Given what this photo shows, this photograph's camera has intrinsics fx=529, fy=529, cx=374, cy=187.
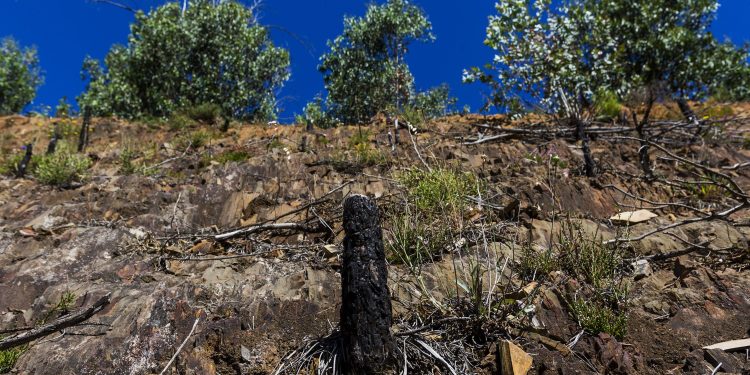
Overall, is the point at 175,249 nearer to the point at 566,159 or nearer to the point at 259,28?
the point at 566,159

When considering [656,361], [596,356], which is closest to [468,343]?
[596,356]

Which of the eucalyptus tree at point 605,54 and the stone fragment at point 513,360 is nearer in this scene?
the stone fragment at point 513,360

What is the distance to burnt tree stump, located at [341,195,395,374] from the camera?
3154mm

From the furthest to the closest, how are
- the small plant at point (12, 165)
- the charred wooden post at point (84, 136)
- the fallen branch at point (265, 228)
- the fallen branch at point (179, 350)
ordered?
the charred wooden post at point (84, 136)
the small plant at point (12, 165)
the fallen branch at point (265, 228)
the fallen branch at point (179, 350)

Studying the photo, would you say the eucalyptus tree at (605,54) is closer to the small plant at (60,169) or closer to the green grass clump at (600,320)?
the green grass clump at (600,320)

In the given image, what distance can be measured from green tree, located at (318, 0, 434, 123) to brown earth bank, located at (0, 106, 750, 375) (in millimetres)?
9621

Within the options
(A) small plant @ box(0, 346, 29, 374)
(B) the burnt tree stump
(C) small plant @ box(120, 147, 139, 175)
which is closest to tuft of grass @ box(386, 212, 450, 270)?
(B) the burnt tree stump

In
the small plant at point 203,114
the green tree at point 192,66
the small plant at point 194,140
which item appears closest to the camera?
the small plant at point 194,140

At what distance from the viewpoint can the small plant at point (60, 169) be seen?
7.69 metres

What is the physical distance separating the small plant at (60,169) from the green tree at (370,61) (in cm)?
1009

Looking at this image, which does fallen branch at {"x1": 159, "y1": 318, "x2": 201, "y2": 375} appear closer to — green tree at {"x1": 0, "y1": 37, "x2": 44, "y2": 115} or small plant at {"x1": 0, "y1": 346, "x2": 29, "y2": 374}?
small plant at {"x1": 0, "y1": 346, "x2": 29, "y2": 374}

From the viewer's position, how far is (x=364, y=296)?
10.6 feet

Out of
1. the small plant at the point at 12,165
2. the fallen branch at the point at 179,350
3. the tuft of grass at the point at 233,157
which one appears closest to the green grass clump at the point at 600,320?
the fallen branch at the point at 179,350

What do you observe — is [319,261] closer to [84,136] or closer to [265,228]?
[265,228]
